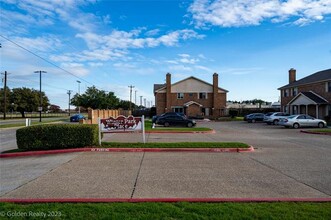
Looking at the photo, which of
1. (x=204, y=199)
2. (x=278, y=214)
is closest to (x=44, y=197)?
(x=204, y=199)

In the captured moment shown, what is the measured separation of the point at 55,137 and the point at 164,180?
7557 mm

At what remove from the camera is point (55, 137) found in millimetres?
13266

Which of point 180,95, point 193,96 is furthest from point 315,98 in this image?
point 180,95

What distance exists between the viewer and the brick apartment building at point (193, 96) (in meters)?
59.8

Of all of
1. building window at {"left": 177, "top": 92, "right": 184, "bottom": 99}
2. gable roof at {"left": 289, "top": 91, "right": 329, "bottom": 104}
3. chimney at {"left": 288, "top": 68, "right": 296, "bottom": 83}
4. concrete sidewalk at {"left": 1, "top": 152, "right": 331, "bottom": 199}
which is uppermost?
chimney at {"left": 288, "top": 68, "right": 296, "bottom": 83}

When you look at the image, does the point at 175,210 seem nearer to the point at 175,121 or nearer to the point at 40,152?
the point at 40,152

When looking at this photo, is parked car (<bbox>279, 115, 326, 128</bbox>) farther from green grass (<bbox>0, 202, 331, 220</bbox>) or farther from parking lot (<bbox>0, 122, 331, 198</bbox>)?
green grass (<bbox>0, 202, 331, 220</bbox>)

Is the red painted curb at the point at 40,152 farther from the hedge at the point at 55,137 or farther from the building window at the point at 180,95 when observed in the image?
the building window at the point at 180,95

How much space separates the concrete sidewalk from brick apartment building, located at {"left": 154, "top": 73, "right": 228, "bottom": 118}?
49.1 meters

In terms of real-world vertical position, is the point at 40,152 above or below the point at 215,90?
below

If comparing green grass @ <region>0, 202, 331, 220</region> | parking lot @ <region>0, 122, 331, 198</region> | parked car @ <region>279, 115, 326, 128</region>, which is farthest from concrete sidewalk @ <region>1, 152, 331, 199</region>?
parked car @ <region>279, 115, 326, 128</region>

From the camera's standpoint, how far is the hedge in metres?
13.1

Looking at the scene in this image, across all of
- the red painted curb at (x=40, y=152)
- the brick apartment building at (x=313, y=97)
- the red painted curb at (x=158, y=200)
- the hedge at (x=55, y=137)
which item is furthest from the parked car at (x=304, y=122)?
the red painted curb at (x=158, y=200)

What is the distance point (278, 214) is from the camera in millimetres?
4996
